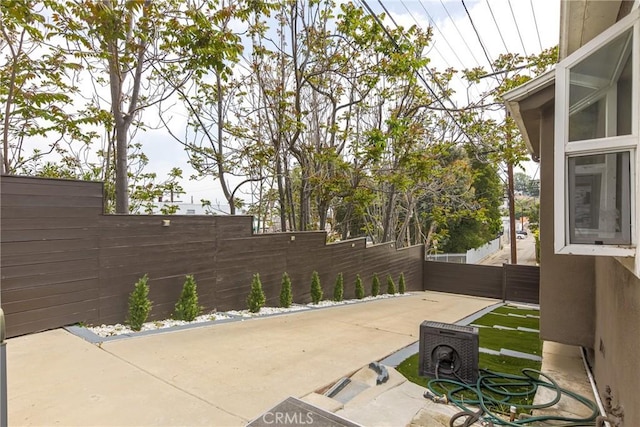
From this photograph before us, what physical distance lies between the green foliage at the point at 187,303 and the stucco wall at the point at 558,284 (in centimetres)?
444

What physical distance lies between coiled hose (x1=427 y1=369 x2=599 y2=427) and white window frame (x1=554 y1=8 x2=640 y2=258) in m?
1.27

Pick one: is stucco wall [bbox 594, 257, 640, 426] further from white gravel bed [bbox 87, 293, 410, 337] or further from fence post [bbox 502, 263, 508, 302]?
fence post [bbox 502, 263, 508, 302]

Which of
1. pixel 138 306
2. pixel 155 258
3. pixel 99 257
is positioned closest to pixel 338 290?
pixel 155 258

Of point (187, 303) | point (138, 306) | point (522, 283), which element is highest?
point (138, 306)

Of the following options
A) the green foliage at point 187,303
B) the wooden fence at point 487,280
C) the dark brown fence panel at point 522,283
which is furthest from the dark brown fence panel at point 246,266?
the dark brown fence panel at point 522,283

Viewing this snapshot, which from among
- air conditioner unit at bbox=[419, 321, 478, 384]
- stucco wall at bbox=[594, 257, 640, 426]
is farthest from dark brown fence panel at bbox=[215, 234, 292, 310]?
stucco wall at bbox=[594, 257, 640, 426]

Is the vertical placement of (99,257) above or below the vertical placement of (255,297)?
above

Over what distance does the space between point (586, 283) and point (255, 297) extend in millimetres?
4714

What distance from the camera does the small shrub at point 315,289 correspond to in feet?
26.8

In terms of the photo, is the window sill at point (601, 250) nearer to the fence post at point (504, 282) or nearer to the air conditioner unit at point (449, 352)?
the air conditioner unit at point (449, 352)

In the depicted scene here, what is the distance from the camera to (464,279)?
13.3 metres

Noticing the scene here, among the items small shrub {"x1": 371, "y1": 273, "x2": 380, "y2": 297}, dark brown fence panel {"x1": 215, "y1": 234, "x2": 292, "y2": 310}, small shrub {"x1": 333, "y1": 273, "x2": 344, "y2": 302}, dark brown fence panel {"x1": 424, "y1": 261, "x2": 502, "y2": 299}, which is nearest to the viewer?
dark brown fence panel {"x1": 215, "y1": 234, "x2": 292, "y2": 310}

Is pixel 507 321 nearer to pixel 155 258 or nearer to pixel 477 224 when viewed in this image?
pixel 155 258

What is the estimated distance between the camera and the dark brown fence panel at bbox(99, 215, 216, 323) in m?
4.61
